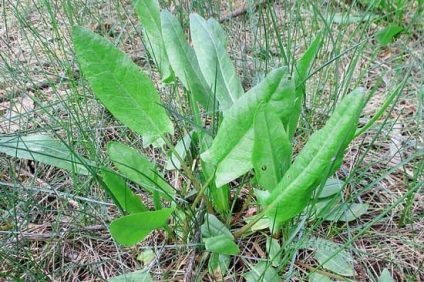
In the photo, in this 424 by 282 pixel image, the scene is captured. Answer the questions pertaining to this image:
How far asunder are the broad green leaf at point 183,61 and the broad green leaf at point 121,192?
0.85 feet

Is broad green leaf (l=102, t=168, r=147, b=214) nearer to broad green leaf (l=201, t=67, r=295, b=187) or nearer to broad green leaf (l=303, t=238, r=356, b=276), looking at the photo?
broad green leaf (l=201, t=67, r=295, b=187)

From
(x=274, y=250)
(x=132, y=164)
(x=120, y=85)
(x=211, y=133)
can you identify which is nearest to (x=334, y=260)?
(x=274, y=250)

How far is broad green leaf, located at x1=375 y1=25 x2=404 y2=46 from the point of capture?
1.60 meters

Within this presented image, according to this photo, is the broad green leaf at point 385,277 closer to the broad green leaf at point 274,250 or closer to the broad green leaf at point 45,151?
the broad green leaf at point 274,250

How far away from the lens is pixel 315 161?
87 cm

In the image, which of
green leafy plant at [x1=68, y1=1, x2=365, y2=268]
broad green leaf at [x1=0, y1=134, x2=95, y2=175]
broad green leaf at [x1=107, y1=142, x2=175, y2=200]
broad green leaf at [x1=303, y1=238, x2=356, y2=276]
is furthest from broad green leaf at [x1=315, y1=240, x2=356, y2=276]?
broad green leaf at [x1=0, y1=134, x2=95, y2=175]

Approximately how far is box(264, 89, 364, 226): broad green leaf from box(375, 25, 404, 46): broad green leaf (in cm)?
82

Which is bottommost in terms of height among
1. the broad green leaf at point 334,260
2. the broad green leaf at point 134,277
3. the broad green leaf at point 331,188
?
the broad green leaf at point 134,277

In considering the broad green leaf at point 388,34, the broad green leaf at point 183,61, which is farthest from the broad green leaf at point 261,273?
the broad green leaf at point 388,34

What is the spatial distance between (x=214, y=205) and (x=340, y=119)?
40 cm

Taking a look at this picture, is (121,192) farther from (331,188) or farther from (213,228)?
(331,188)

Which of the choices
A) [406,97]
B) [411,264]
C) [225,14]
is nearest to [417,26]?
[406,97]

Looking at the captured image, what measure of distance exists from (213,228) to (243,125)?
0.75ft

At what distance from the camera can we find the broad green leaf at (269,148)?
0.89m
